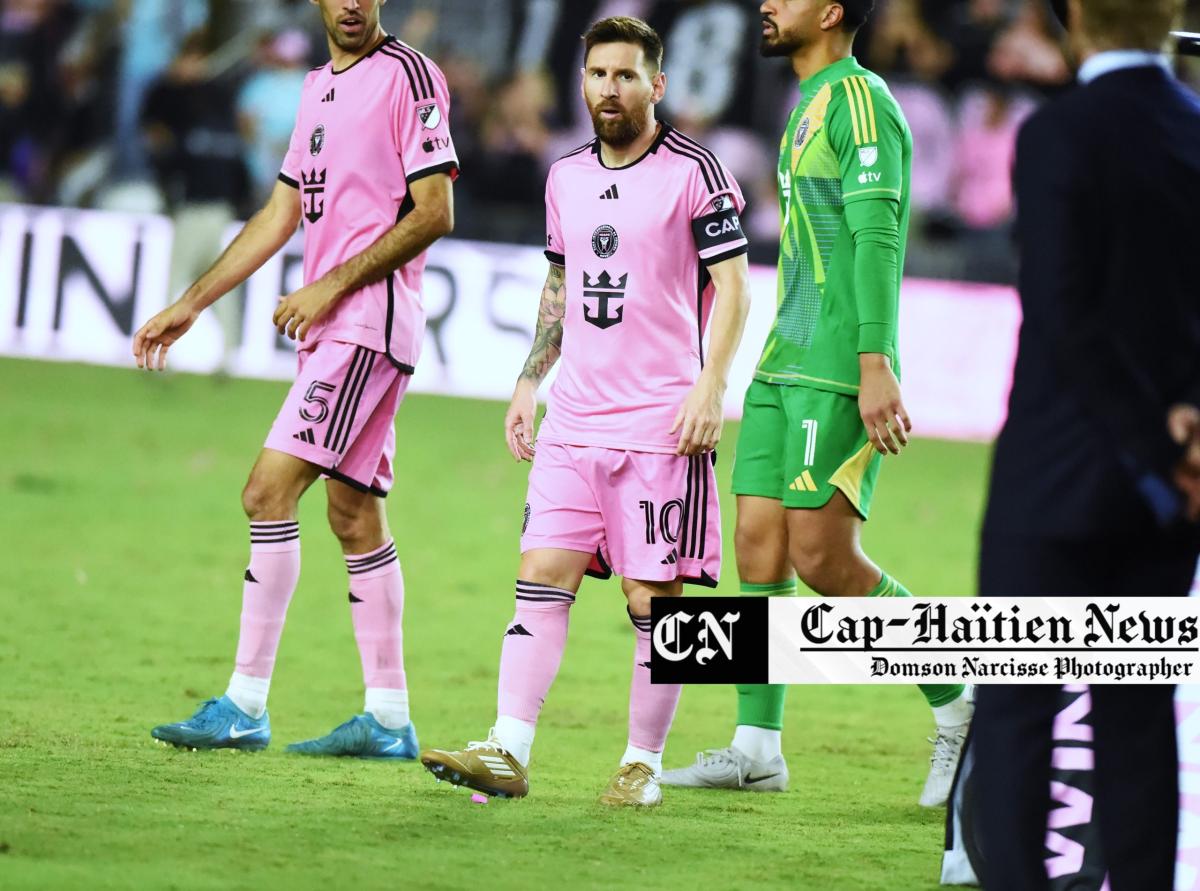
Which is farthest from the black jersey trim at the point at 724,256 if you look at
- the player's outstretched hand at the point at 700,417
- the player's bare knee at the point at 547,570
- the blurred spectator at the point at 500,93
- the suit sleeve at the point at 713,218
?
the blurred spectator at the point at 500,93

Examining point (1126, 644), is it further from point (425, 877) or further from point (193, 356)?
point (193, 356)

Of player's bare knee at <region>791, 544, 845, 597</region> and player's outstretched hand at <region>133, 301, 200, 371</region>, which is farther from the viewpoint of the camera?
player's outstretched hand at <region>133, 301, 200, 371</region>

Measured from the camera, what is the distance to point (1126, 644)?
3664 mm

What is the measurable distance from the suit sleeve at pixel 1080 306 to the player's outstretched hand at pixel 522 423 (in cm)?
234

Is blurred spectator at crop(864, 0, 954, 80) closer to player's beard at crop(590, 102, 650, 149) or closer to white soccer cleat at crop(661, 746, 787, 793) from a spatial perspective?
player's beard at crop(590, 102, 650, 149)

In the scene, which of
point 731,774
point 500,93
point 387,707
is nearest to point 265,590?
point 387,707

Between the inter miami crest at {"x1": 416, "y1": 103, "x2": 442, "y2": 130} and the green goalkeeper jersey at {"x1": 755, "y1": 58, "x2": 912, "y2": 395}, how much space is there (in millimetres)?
1109

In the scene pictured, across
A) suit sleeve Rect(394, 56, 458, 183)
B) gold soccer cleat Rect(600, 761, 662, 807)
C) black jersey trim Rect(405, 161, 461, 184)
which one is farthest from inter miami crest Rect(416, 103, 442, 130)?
gold soccer cleat Rect(600, 761, 662, 807)

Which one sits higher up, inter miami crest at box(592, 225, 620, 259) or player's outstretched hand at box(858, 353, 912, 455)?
inter miami crest at box(592, 225, 620, 259)

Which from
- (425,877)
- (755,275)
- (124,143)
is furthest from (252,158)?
(425,877)

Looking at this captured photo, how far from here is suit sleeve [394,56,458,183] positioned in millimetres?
5910

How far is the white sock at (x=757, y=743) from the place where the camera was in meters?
5.71

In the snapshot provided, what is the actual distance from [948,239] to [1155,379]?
14446 mm

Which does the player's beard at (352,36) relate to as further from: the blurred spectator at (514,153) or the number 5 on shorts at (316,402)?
the blurred spectator at (514,153)
